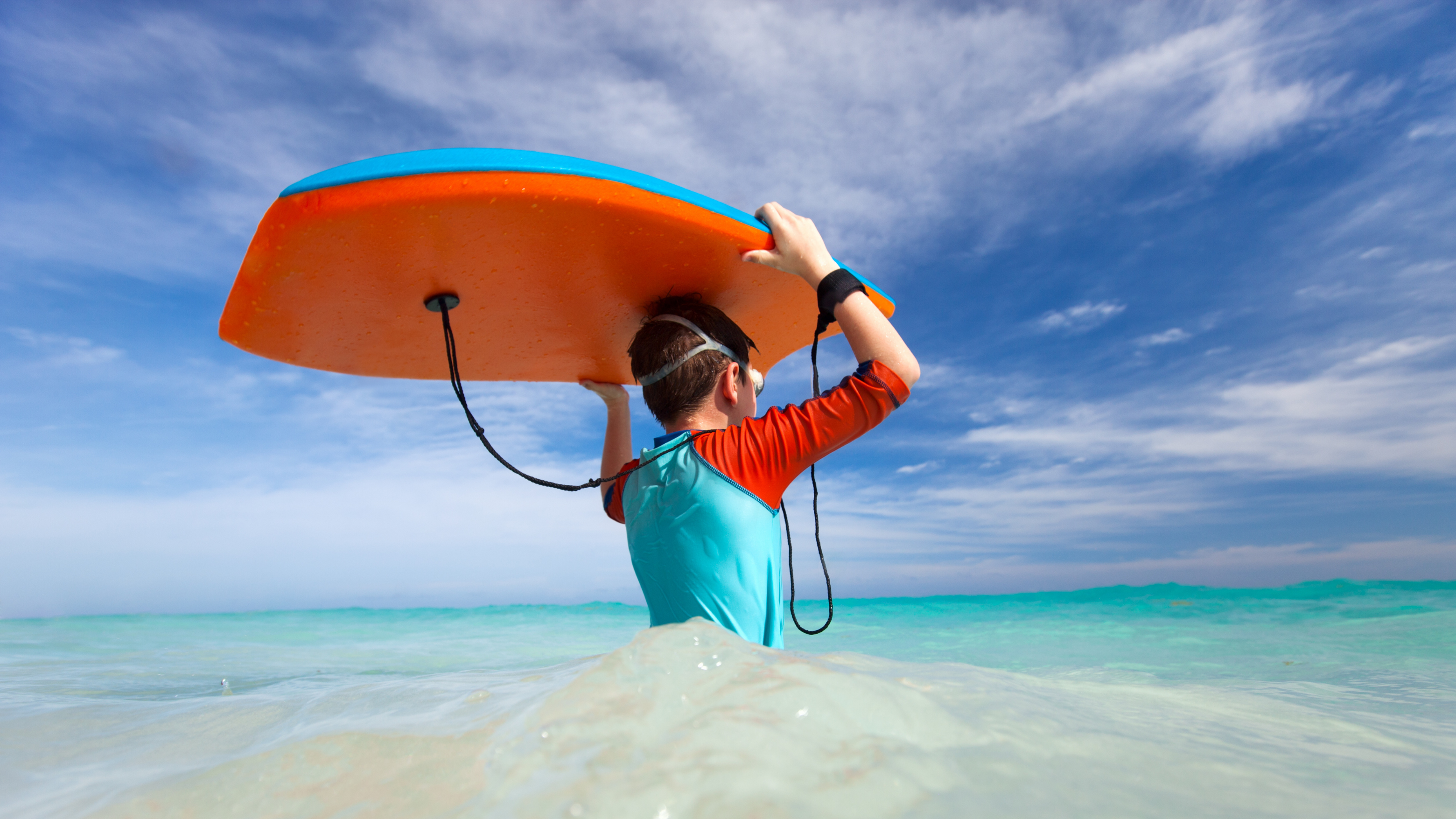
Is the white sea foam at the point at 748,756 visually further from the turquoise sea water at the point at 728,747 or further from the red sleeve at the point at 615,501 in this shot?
the red sleeve at the point at 615,501

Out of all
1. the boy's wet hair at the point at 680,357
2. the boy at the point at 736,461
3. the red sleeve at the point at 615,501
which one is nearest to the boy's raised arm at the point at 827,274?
the boy at the point at 736,461

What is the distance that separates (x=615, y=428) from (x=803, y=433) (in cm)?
124

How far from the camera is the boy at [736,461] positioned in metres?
1.64

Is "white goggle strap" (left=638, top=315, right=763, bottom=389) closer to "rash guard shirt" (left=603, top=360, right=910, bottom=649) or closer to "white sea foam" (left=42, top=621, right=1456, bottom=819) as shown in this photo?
"rash guard shirt" (left=603, top=360, right=910, bottom=649)

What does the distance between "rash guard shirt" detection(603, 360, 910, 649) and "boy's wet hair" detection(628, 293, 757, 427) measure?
234 millimetres

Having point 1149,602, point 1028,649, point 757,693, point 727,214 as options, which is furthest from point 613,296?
point 1149,602

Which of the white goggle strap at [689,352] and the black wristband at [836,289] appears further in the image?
the white goggle strap at [689,352]

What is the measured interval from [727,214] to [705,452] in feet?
2.30

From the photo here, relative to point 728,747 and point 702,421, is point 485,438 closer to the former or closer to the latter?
point 702,421

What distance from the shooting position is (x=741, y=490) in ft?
5.36

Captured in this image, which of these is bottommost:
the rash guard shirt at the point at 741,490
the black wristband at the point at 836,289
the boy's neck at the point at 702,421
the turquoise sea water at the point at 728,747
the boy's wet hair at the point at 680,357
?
the turquoise sea water at the point at 728,747

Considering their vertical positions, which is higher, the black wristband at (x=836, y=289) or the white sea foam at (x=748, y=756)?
the black wristband at (x=836, y=289)

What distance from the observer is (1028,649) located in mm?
8688

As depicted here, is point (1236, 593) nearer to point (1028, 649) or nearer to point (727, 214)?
point (1028, 649)
